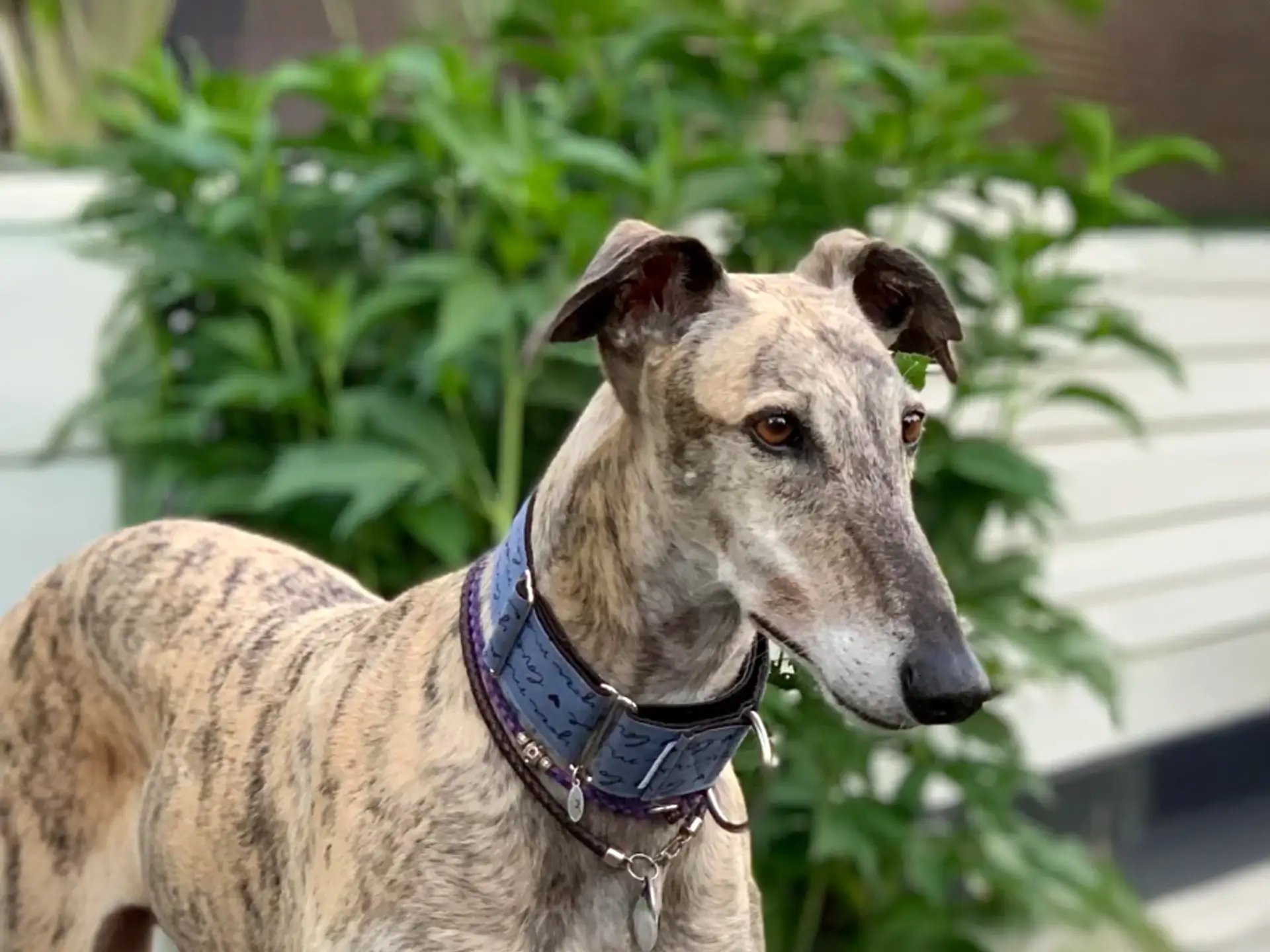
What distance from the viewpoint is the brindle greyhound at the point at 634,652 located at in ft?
3.21

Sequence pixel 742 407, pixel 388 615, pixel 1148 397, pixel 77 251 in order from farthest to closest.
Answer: pixel 1148 397, pixel 77 251, pixel 388 615, pixel 742 407

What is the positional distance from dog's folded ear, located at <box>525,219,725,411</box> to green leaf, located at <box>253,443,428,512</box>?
77cm

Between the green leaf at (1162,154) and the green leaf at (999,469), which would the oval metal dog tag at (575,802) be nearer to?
the green leaf at (999,469)

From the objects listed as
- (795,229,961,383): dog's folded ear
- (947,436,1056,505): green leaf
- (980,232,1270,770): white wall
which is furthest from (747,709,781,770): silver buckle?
(980,232,1270,770): white wall

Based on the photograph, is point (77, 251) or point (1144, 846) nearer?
point (77, 251)

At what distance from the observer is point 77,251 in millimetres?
2176

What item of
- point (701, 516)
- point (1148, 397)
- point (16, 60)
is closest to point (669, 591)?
point (701, 516)

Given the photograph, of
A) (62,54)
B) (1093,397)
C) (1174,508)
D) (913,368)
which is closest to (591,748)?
(913,368)

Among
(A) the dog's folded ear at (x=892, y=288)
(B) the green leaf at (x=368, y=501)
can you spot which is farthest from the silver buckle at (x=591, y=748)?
(B) the green leaf at (x=368, y=501)

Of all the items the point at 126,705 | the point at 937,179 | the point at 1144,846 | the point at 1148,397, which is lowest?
the point at 1144,846

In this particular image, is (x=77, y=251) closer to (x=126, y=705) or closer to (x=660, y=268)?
(x=126, y=705)

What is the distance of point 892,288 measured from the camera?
1.20 meters

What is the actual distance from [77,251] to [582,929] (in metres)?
1.50

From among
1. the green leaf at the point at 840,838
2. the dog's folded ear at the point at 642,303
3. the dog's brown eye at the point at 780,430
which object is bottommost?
the green leaf at the point at 840,838
